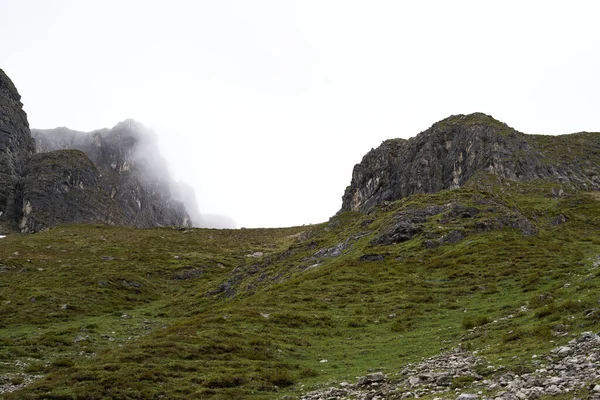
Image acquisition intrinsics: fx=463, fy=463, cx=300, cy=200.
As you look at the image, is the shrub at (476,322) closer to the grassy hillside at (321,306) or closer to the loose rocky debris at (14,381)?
the grassy hillside at (321,306)

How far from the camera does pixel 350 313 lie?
128 ft

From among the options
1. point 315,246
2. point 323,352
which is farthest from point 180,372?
point 315,246

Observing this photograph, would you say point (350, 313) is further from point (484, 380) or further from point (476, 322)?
point (484, 380)

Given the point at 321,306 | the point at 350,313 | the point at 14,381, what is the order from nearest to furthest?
the point at 14,381 → the point at 350,313 → the point at 321,306

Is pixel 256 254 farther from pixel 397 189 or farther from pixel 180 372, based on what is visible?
pixel 180 372

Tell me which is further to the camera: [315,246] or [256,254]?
[256,254]

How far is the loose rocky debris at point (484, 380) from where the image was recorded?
46.1 feet

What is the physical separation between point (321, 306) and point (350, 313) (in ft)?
11.3

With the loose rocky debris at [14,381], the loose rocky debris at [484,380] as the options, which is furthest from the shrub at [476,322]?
the loose rocky debris at [14,381]

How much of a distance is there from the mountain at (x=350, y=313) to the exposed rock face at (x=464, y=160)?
1016 centimetres

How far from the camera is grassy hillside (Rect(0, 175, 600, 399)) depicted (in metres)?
23.2

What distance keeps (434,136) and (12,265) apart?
109m

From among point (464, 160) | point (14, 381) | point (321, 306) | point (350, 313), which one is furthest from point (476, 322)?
point (464, 160)

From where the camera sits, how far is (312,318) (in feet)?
122
